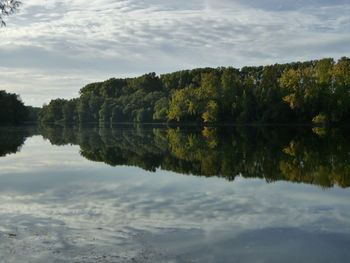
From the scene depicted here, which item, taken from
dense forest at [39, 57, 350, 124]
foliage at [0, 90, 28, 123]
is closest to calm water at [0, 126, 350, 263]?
dense forest at [39, 57, 350, 124]

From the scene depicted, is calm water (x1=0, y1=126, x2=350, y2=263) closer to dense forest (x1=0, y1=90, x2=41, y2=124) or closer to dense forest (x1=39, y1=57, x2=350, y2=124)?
dense forest (x1=39, y1=57, x2=350, y2=124)

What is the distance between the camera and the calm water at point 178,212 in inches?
328

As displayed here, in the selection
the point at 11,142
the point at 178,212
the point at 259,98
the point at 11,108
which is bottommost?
the point at 178,212

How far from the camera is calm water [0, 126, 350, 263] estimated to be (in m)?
8.32

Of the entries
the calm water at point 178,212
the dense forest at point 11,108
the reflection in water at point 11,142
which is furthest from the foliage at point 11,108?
the calm water at point 178,212

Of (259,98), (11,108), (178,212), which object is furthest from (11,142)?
(11,108)

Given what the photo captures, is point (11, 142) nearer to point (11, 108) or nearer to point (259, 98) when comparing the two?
point (259, 98)

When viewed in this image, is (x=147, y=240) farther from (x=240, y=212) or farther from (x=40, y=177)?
(x=40, y=177)

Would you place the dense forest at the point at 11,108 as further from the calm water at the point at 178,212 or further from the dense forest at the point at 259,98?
the calm water at the point at 178,212

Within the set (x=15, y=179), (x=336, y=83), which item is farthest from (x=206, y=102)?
(x=15, y=179)

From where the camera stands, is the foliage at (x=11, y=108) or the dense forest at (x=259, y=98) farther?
the foliage at (x=11, y=108)

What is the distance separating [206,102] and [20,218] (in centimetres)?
8686

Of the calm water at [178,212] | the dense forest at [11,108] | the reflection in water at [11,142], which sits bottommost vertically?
the calm water at [178,212]

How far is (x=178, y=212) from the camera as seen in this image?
11.5m
